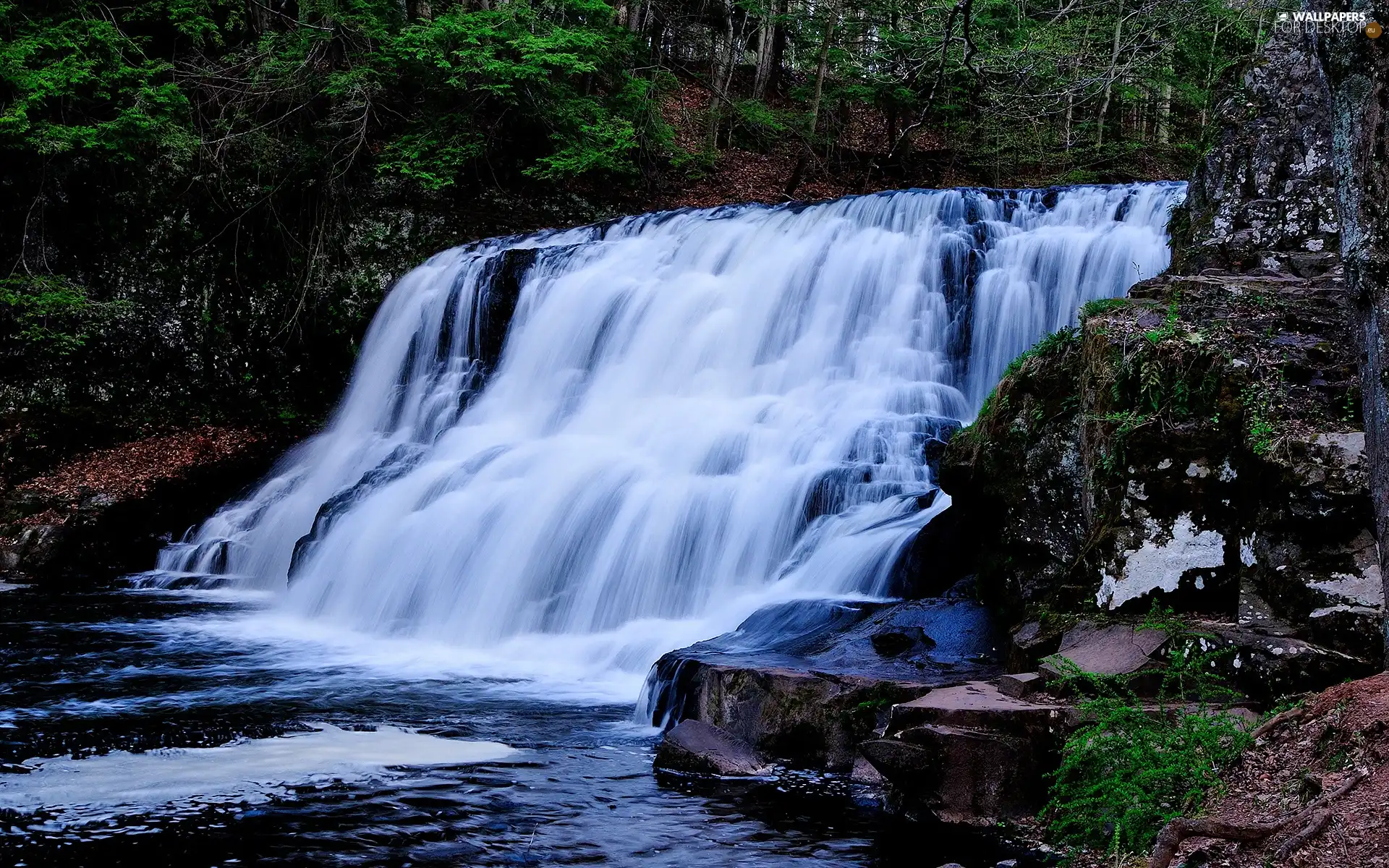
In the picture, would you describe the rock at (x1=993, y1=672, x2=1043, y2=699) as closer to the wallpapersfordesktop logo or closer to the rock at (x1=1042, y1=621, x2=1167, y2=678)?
the rock at (x1=1042, y1=621, x2=1167, y2=678)

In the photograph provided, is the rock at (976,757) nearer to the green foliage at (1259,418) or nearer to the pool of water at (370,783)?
the pool of water at (370,783)

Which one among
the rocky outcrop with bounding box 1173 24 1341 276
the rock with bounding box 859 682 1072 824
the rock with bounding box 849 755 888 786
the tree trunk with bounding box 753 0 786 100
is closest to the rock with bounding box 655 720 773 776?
the rock with bounding box 849 755 888 786

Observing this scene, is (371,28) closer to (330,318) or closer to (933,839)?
(330,318)

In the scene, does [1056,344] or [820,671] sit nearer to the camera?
[820,671]

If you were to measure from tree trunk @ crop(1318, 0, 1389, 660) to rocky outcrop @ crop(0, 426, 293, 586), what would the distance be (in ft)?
43.3

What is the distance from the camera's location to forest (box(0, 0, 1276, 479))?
15.6 meters

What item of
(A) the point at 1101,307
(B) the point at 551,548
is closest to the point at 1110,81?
(A) the point at 1101,307

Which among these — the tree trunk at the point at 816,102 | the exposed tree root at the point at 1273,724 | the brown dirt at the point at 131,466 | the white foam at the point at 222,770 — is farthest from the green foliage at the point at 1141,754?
the tree trunk at the point at 816,102

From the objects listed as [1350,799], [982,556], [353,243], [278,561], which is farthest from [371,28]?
[1350,799]

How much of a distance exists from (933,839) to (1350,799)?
6.00 feet

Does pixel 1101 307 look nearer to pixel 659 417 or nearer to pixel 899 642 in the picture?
pixel 899 642

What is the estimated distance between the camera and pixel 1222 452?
5.72m

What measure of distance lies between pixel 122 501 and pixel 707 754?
11.0 metres

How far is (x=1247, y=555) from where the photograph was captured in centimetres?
540
